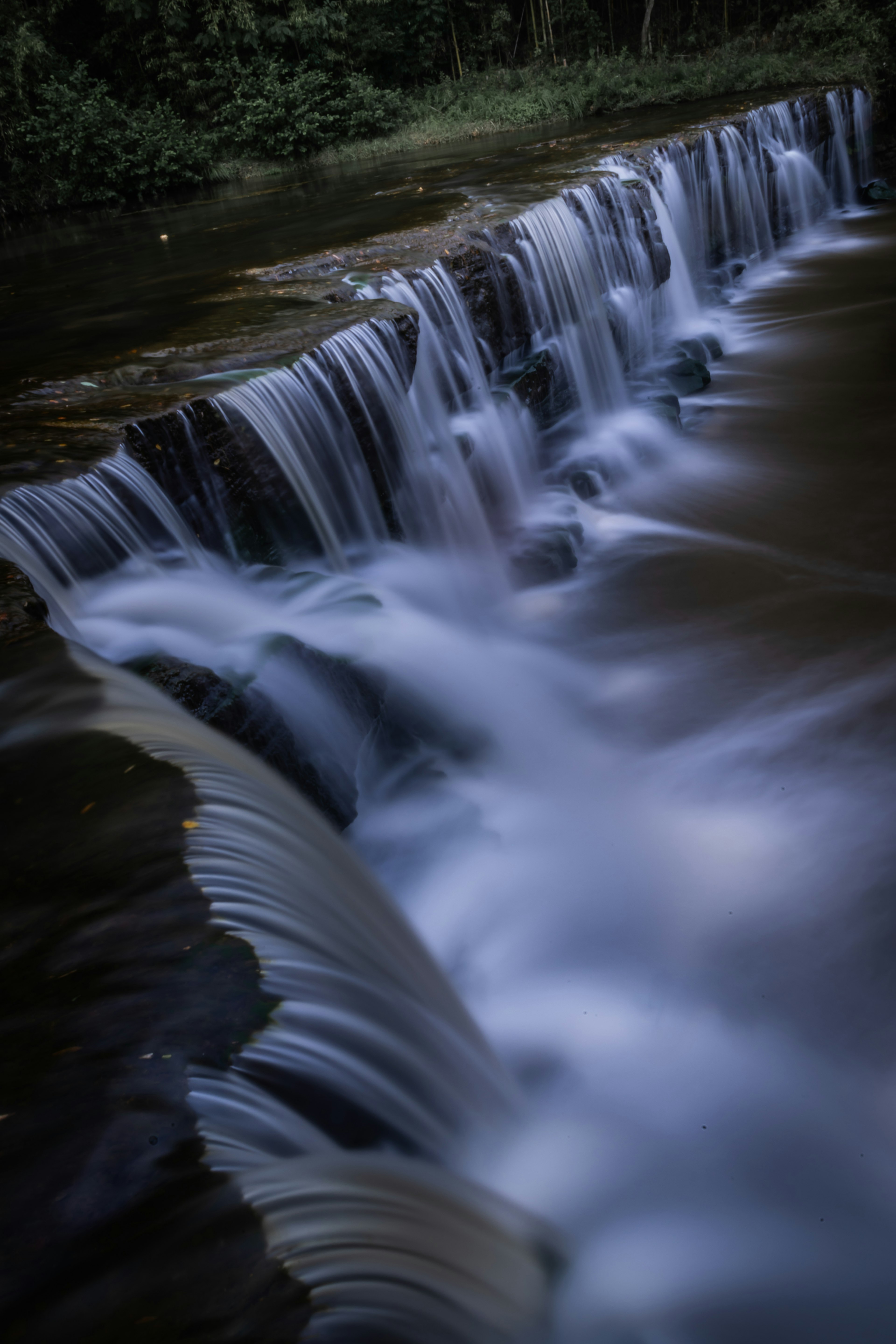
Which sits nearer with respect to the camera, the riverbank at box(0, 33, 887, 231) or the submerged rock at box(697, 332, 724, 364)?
the submerged rock at box(697, 332, 724, 364)

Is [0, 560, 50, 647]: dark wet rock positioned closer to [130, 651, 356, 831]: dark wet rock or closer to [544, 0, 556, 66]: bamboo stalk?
[130, 651, 356, 831]: dark wet rock

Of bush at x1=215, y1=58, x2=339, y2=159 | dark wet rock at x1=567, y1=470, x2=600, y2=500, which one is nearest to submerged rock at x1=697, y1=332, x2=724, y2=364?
dark wet rock at x1=567, y1=470, x2=600, y2=500

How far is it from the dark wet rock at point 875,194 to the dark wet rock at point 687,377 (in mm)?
7727

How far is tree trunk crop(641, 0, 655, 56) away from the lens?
84.1 feet

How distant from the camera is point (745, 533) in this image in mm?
5785

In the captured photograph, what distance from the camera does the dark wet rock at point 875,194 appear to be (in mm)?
13398

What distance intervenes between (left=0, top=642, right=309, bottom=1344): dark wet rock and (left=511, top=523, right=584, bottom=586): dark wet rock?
376cm

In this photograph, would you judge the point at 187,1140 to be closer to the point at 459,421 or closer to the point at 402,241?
the point at 459,421

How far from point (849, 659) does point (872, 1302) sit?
2948 millimetres

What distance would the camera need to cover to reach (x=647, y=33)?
1024 inches

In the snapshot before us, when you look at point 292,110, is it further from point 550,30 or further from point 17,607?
point 17,607

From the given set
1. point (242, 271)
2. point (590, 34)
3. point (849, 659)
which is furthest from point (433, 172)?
point (590, 34)

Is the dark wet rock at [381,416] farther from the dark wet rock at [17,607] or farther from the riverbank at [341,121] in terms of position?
the riverbank at [341,121]

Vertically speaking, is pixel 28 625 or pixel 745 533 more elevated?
pixel 28 625
